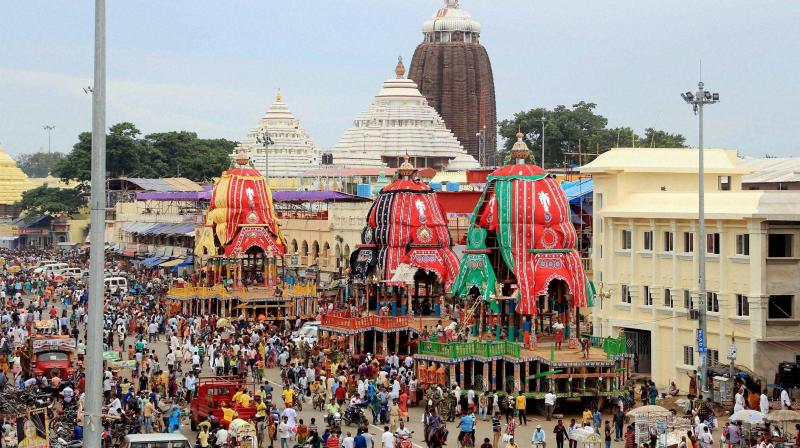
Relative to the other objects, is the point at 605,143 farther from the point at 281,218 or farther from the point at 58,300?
the point at 58,300

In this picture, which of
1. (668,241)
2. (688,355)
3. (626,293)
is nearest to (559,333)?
(688,355)

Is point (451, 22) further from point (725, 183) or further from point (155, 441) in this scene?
point (155, 441)

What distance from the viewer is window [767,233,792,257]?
131 feet

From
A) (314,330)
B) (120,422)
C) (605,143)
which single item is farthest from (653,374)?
(605,143)

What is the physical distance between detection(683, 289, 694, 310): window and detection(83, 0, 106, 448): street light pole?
28155 millimetres

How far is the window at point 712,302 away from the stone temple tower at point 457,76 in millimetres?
80178

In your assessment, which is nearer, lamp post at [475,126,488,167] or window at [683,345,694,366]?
window at [683,345,694,366]

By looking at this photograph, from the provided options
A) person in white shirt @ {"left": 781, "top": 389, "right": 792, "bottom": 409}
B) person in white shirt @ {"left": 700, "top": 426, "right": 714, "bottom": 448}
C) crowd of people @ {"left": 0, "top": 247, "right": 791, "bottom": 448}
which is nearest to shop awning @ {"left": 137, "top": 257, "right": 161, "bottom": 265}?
crowd of people @ {"left": 0, "top": 247, "right": 791, "bottom": 448}

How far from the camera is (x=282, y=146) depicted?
120 m

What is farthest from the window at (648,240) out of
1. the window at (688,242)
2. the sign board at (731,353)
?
the sign board at (731,353)

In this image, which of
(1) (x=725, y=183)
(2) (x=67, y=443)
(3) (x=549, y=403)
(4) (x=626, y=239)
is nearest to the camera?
(2) (x=67, y=443)

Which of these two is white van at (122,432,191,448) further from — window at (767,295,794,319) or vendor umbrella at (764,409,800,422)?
window at (767,295,794,319)

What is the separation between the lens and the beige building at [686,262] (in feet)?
130

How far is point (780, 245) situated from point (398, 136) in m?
71.1
